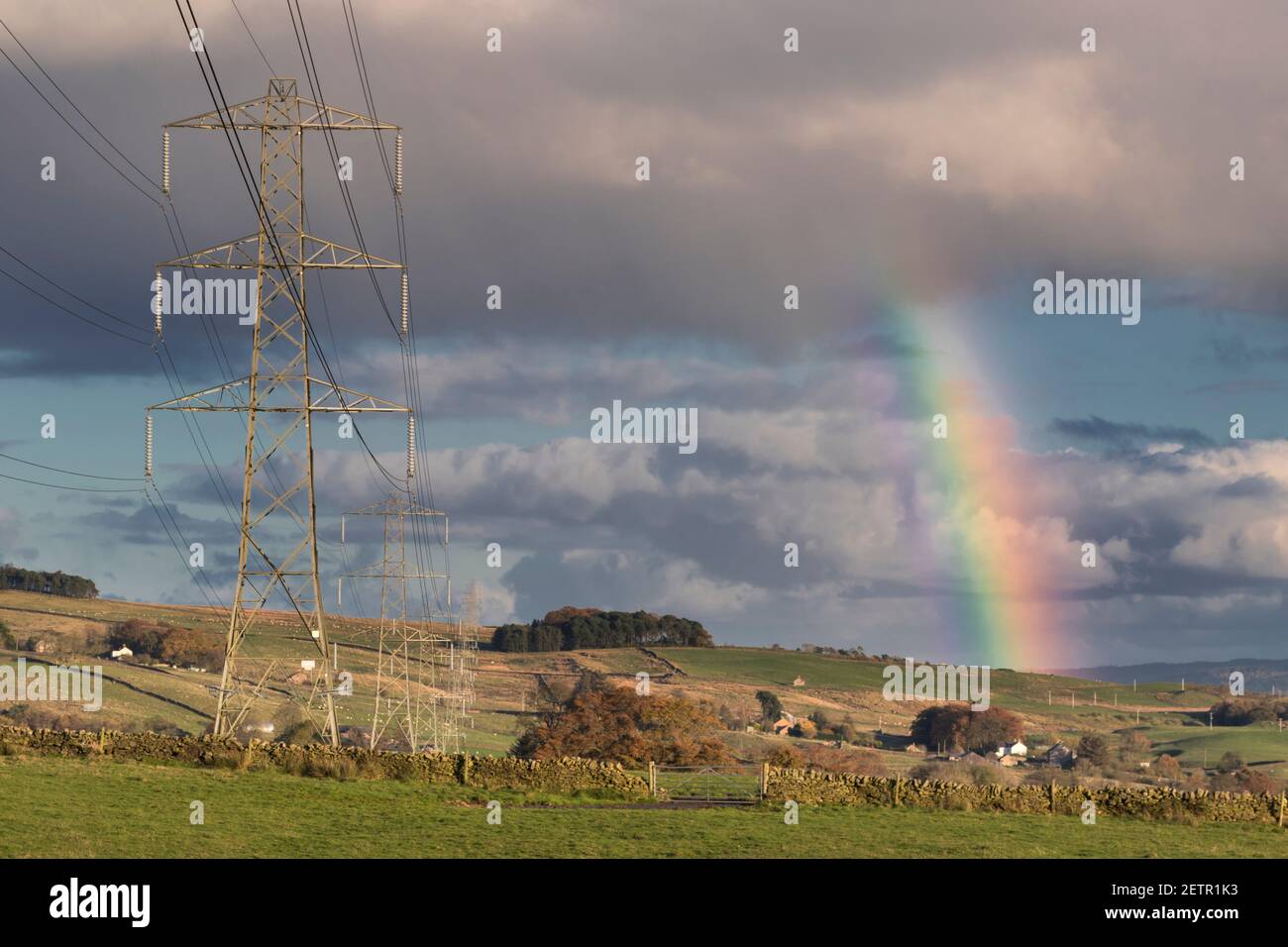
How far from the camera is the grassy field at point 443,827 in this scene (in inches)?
1367

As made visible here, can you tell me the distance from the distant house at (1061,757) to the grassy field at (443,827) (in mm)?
102731

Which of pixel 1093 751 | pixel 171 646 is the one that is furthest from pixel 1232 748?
pixel 171 646

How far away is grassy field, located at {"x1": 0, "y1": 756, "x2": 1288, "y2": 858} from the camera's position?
34719mm

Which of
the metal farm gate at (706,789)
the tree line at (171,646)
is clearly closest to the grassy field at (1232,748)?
the metal farm gate at (706,789)

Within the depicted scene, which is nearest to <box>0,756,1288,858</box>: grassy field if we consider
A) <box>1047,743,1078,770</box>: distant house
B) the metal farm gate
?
the metal farm gate

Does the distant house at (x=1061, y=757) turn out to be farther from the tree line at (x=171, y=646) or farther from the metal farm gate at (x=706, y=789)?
the tree line at (x=171, y=646)

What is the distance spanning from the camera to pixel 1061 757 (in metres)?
156

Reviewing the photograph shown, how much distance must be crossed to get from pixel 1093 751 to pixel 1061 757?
4.56 m

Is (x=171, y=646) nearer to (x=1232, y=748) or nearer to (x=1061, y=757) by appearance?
(x=1061, y=757)

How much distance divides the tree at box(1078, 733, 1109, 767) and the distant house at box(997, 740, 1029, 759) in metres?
8.41

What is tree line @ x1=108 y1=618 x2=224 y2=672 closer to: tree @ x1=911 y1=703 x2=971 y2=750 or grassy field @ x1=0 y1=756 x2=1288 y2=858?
tree @ x1=911 y1=703 x2=971 y2=750
